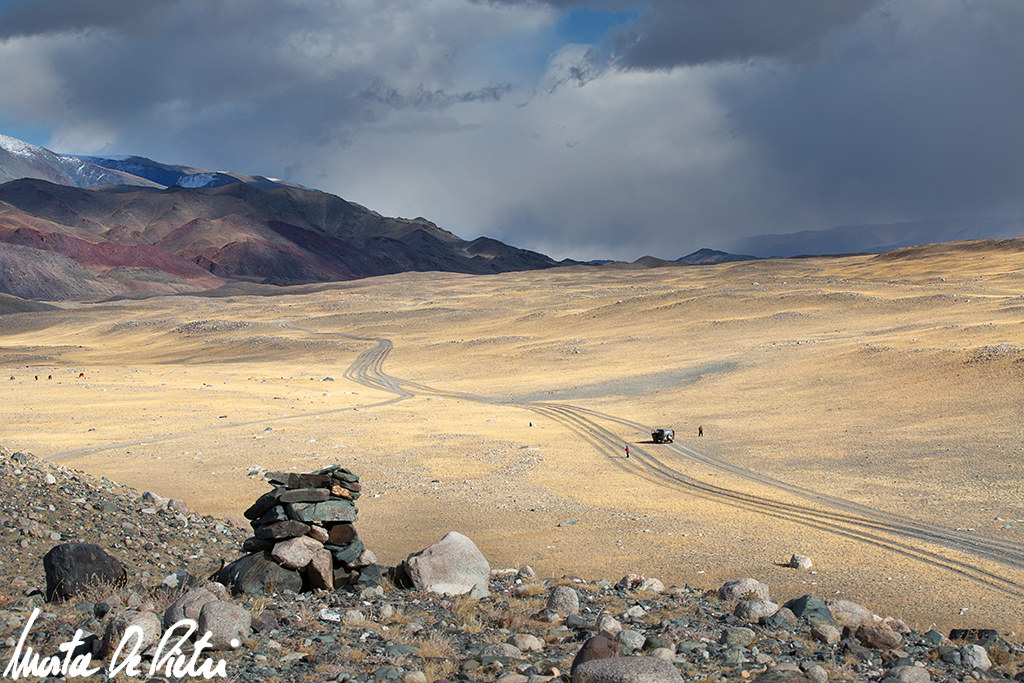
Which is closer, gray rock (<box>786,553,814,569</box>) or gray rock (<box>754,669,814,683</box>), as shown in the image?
gray rock (<box>754,669,814,683</box>)

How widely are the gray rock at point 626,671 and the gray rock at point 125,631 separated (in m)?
4.92

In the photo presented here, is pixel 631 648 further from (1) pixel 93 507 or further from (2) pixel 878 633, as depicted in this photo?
(1) pixel 93 507

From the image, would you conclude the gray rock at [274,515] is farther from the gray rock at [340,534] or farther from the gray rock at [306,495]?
the gray rock at [340,534]

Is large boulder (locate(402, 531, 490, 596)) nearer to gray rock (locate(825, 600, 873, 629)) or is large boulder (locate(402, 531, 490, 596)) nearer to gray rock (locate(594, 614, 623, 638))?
gray rock (locate(594, 614, 623, 638))

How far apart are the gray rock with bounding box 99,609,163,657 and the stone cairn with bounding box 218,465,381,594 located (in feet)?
10.0

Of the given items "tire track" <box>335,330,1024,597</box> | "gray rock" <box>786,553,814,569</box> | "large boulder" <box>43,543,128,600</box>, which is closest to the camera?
"large boulder" <box>43,543,128,600</box>

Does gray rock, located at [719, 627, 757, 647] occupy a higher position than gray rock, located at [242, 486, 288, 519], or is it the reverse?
gray rock, located at [242, 486, 288, 519]

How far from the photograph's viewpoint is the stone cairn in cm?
1257

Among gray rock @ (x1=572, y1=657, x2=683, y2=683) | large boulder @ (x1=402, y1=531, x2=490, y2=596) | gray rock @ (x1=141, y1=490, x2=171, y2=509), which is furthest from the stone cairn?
gray rock @ (x1=572, y1=657, x2=683, y2=683)

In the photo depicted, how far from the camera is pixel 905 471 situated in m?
23.3

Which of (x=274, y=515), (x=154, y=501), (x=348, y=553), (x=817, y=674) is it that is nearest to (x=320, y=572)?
(x=348, y=553)

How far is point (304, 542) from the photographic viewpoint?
42.6 ft

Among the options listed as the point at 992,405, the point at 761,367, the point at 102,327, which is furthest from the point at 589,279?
the point at 992,405

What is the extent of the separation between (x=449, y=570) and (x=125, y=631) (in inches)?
213
